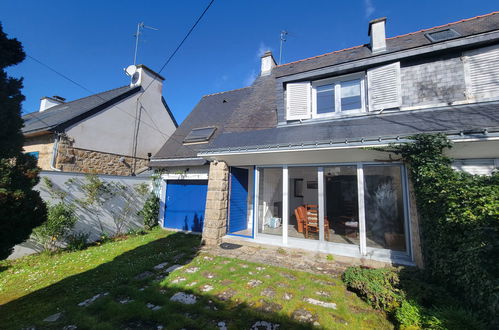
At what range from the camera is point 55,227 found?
22.3 feet

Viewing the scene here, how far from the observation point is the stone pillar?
24.2 ft

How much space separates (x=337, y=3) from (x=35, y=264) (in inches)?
556

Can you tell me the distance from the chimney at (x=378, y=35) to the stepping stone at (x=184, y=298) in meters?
10.2

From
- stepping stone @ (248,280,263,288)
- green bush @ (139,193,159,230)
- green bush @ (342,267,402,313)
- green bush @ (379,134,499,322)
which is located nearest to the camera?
green bush @ (379,134,499,322)

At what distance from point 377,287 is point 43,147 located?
44.1 feet

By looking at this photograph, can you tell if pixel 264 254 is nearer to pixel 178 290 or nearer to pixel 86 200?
pixel 178 290

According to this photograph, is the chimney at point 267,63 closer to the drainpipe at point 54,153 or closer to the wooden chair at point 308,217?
the wooden chair at point 308,217

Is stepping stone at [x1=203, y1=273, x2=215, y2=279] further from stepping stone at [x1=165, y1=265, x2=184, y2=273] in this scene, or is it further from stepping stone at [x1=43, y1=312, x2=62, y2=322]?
stepping stone at [x1=43, y1=312, x2=62, y2=322]

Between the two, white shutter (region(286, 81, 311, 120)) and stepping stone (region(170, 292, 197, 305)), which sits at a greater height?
white shutter (region(286, 81, 311, 120))

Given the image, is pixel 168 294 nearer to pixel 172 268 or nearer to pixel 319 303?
pixel 172 268

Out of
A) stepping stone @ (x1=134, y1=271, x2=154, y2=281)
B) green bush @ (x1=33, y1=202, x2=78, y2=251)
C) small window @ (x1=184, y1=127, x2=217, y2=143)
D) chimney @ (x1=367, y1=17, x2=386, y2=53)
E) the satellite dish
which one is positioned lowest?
stepping stone @ (x1=134, y1=271, x2=154, y2=281)

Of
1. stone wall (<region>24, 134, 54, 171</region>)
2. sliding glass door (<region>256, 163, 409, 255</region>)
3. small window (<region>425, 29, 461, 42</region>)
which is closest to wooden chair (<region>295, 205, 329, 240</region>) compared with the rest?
Result: sliding glass door (<region>256, 163, 409, 255</region>)

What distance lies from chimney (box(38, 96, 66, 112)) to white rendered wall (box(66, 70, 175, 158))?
356 inches

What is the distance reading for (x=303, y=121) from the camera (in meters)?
7.95
